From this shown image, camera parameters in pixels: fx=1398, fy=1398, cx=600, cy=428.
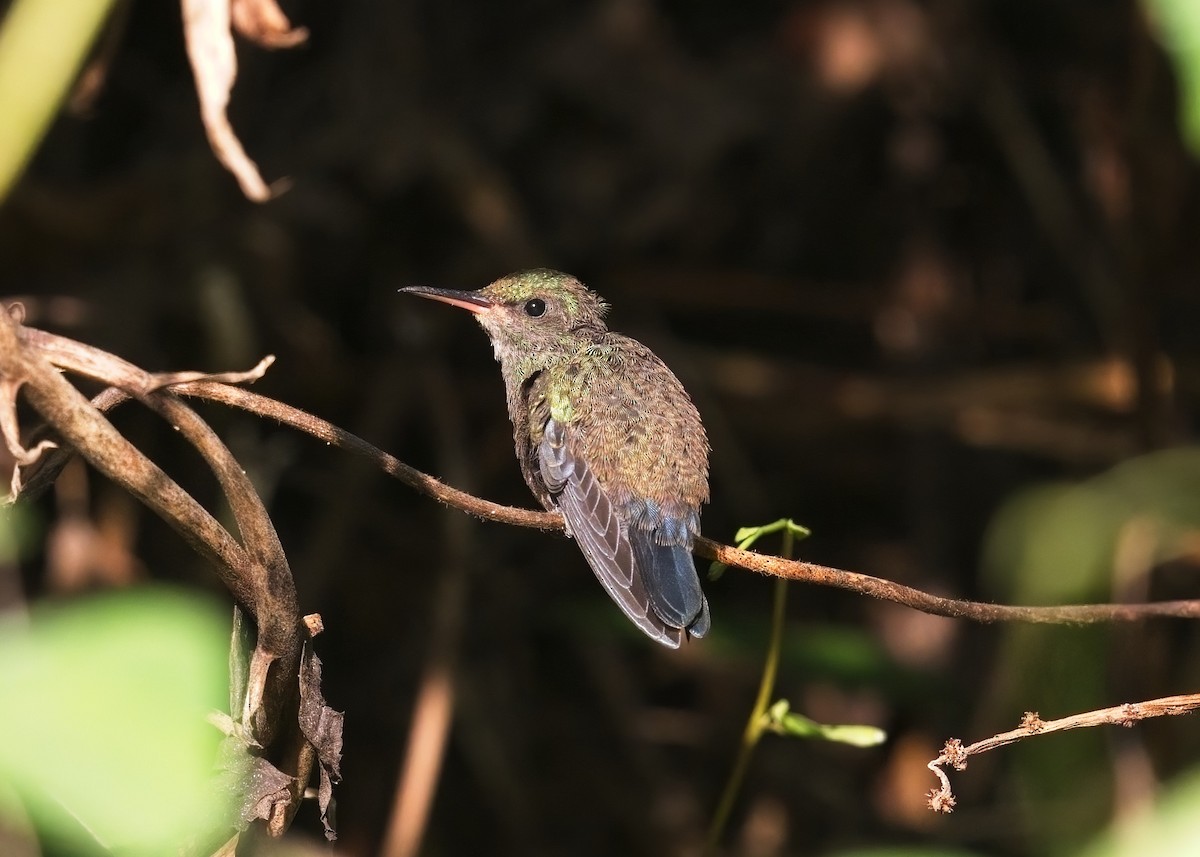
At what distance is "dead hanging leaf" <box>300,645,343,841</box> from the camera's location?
1644 millimetres

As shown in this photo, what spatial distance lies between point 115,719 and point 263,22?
86.5 inches

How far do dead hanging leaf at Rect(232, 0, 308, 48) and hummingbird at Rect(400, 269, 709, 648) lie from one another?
2.47ft

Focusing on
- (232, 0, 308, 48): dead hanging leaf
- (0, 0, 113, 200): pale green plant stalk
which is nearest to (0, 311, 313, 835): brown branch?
(0, 0, 113, 200): pale green plant stalk

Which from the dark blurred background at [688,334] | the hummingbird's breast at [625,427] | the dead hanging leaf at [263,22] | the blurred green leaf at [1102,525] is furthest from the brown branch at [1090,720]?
the dark blurred background at [688,334]

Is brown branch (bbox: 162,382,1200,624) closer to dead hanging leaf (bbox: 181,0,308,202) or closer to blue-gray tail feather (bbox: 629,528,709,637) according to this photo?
blue-gray tail feather (bbox: 629,528,709,637)

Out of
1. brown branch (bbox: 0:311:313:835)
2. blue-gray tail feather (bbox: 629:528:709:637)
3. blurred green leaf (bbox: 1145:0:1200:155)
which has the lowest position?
brown branch (bbox: 0:311:313:835)

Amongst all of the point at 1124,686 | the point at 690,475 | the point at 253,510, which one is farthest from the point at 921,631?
the point at 253,510

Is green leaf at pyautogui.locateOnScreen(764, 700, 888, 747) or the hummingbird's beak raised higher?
the hummingbird's beak

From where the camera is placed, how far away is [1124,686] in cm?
425

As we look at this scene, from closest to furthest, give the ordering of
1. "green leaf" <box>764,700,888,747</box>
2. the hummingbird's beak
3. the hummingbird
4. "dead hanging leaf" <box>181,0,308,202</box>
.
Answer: "green leaf" <box>764,700,888,747</box>, "dead hanging leaf" <box>181,0,308,202</box>, the hummingbird, the hummingbird's beak

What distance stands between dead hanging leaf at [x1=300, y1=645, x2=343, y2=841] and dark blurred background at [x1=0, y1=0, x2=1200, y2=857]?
2354 mm

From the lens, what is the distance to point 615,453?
9.95ft

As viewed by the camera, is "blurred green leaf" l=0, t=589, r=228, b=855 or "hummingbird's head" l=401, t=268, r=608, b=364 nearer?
"blurred green leaf" l=0, t=589, r=228, b=855

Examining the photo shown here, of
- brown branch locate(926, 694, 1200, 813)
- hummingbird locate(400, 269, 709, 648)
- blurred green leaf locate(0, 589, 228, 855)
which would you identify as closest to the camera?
Answer: blurred green leaf locate(0, 589, 228, 855)
